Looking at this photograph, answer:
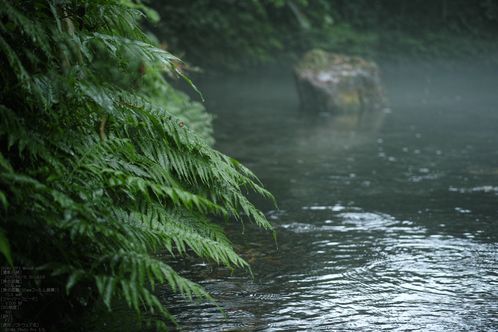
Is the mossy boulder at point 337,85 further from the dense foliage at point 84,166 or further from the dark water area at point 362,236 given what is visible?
the dense foliage at point 84,166

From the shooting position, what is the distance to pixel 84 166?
1889 millimetres

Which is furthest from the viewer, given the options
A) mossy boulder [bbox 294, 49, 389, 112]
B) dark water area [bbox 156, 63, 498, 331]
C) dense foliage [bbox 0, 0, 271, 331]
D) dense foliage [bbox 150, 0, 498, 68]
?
dense foliage [bbox 150, 0, 498, 68]

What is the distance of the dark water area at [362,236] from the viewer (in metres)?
2.62

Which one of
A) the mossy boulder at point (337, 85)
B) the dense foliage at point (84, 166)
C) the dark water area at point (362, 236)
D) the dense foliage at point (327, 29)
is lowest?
the dark water area at point (362, 236)

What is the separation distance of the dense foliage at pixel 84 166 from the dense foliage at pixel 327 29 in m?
15.2

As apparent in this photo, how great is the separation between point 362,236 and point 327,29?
19285 mm

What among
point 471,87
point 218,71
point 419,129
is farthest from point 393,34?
point 419,129

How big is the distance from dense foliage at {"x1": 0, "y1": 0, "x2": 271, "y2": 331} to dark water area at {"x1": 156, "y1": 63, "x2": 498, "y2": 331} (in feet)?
2.28

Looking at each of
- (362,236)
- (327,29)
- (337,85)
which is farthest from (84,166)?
(327,29)

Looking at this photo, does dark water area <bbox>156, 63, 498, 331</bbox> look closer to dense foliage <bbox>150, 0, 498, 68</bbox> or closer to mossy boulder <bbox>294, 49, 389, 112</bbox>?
mossy boulder <bbox>294, 49, 389, 112</bbox>

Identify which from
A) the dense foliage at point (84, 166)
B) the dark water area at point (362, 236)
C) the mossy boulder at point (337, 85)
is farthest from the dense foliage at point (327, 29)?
the dense foliage at point (84, 166)

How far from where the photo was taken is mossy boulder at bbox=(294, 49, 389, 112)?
12531mm

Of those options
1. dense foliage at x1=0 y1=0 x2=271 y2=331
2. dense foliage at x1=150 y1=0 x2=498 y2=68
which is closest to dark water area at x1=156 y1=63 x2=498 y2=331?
dense foliage at x1=0 y1=0 x2=271 y2=331

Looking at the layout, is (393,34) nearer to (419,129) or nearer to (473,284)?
(419,129)
